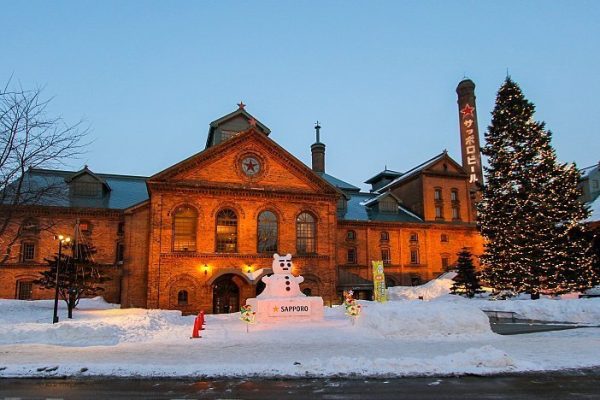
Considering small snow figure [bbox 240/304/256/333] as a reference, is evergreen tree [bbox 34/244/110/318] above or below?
above

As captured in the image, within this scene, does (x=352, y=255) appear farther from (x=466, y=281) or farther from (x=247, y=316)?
(x=247, y=316)

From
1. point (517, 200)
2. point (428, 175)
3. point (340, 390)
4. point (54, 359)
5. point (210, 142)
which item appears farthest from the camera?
point (428, 175)

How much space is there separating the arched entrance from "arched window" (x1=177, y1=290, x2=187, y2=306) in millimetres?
2246

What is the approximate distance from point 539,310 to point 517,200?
952 cm

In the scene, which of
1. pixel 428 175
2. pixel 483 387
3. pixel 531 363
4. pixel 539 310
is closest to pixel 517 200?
pixel 539 310

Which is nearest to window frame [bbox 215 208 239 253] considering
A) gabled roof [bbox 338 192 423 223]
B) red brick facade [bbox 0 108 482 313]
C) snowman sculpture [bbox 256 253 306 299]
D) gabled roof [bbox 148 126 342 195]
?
red brick facade [bbox 0 108 482 313]

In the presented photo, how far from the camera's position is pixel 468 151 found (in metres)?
54.4

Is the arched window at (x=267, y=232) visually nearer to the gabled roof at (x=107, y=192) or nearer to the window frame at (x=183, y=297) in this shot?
the window frame at (x=183, y=297)

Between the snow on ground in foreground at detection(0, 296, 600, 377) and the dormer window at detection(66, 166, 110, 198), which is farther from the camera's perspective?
the dormer window at detection(66, 166, 110, 198)

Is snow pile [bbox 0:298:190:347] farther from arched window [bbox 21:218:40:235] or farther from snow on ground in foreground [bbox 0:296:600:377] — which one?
arched window [bbox 21:218:40:235]

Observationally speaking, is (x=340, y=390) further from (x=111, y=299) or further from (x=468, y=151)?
(x=468, y=151)

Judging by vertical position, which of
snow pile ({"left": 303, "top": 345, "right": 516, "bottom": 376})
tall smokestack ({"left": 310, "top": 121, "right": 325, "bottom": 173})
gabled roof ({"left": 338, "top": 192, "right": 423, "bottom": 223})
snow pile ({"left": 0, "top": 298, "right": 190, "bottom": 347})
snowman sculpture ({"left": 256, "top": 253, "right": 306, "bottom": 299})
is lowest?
snow pile ({"left": 303, "top": 345, "right": 516, "bottom": 376})

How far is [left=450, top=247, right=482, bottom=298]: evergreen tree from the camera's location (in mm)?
33719

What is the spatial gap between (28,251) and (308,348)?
91.8 ft
